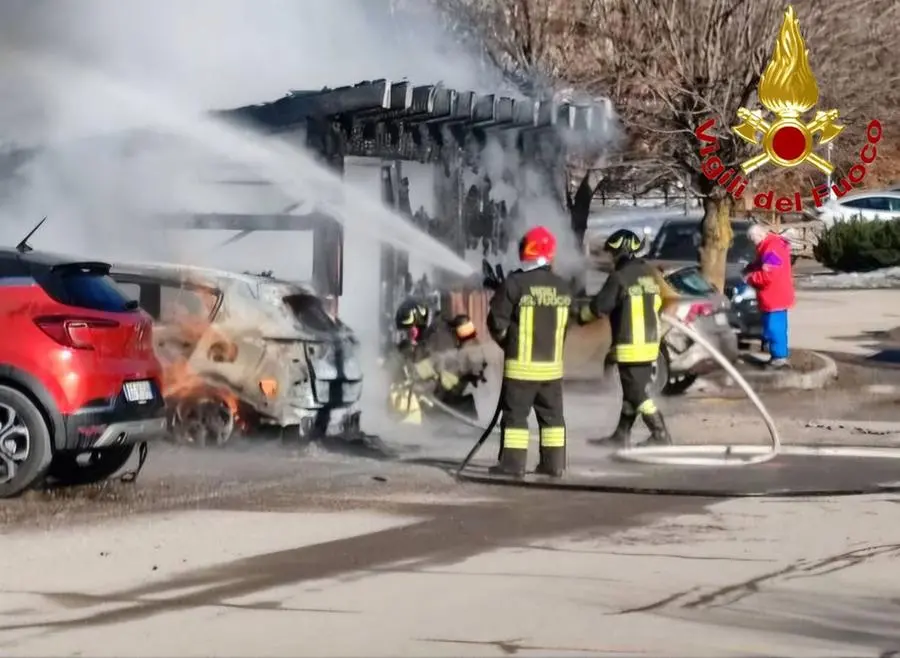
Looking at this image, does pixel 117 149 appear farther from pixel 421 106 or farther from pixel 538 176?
pixel 538 176

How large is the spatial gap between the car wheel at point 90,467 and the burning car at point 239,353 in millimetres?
921

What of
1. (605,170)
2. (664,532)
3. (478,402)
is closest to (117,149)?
(478,402)

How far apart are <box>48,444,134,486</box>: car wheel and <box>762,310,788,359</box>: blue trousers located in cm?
894

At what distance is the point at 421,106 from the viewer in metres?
14.3

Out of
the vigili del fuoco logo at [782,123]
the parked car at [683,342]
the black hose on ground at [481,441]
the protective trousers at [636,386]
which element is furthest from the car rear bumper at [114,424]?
the vigili del fuoco logo at [782,123]

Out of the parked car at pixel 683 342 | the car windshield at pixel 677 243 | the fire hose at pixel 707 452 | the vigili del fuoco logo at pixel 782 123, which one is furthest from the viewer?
the car windshield at pixel 677 243

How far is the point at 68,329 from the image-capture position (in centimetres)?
981

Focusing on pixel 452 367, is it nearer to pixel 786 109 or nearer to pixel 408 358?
pixel 408 358

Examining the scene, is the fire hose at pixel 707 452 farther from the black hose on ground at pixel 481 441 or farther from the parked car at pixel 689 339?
the parked car at pixel 689 339

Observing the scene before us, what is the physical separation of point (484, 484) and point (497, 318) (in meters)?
1.06

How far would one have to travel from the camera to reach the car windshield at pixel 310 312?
11.8 m

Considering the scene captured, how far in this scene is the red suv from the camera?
384 inches

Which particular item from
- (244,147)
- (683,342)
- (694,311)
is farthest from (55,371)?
(694,311)

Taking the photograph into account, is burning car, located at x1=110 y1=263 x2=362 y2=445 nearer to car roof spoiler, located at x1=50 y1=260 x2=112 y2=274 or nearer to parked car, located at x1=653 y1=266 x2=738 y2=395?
car roof spoiler, located at x1=50 y1=260 x2=112 y2=274
